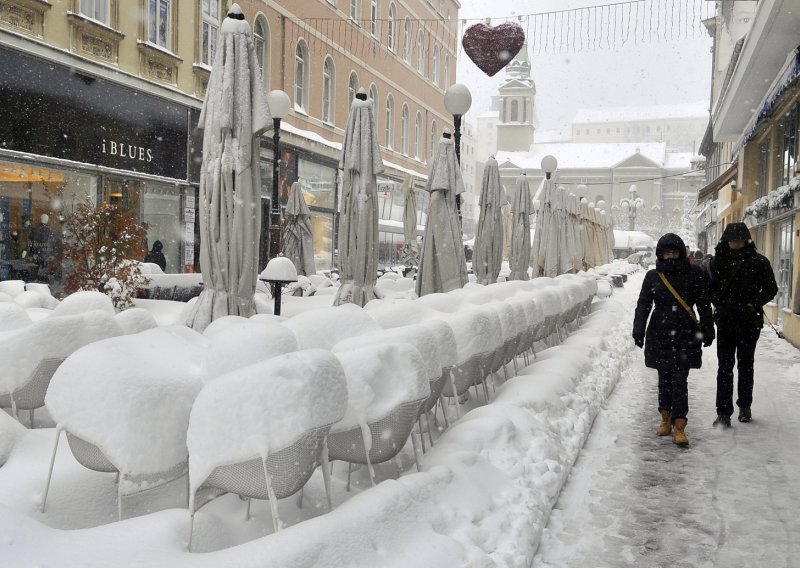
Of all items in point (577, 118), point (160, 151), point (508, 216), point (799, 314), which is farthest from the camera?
point (577, 118)

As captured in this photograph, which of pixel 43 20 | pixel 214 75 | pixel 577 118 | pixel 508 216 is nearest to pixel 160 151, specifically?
pixel 43 20

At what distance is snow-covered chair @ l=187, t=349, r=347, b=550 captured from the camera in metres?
2.91

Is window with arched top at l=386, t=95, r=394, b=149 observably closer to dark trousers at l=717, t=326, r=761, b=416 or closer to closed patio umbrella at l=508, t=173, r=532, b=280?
closed patio umbrella at l=508, t=173, r=532, b=280

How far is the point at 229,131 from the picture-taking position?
6621mm

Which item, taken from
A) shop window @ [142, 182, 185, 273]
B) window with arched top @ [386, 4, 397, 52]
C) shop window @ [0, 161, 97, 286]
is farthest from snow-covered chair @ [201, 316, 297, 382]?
window with arched top @ [386, 4, 397, 52]

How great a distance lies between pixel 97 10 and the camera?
14609 mm

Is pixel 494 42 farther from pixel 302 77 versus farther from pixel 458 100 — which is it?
pixel 302 77

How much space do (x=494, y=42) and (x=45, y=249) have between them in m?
8.88

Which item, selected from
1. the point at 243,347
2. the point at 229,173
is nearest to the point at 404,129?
the point at 229,173

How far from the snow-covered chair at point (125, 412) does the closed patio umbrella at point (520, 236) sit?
12.2m

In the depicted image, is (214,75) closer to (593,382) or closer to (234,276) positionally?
(234,276)

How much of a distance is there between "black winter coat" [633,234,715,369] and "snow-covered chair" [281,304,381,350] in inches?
104

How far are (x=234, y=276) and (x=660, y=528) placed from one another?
4.12 meters

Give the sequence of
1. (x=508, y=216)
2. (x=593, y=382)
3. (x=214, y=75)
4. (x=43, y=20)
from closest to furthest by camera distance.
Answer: (x=214, y=75) → (x=593, y=382) → (x=43, y=20) → (x=508, y=216)
